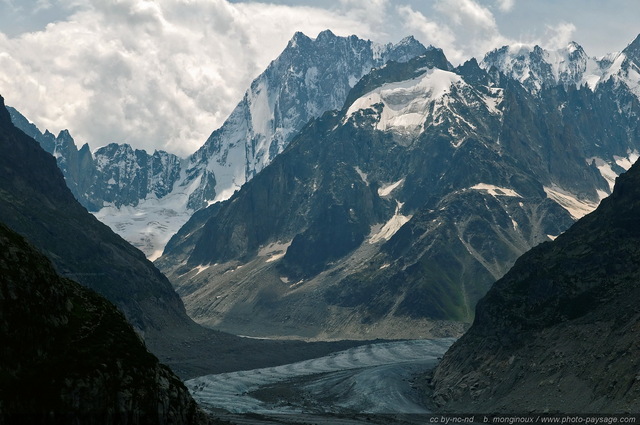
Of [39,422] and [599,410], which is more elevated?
[39,422]

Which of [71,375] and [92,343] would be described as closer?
[71,375]

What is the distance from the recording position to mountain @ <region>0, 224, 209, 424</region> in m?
112

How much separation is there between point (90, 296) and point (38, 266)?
18.7 metres

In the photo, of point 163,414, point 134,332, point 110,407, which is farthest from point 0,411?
point 134,332

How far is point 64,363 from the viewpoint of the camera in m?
118

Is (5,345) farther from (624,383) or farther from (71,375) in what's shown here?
(624,383)

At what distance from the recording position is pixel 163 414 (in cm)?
12256

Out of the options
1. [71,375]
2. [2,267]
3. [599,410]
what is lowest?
[599,410]

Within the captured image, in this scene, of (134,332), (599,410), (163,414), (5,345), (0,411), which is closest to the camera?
(0,411)

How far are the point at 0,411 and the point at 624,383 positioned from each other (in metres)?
Answer: 133

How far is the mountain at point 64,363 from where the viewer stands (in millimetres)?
112188

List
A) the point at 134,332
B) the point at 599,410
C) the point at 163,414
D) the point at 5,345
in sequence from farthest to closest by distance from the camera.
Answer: the point at 599,410 < the point at 134,332 < the point at 163,414 < the point at 5,345

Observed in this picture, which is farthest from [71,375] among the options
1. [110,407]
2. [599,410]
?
[599,410]

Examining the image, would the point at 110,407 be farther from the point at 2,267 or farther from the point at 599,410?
the point at 599,410
